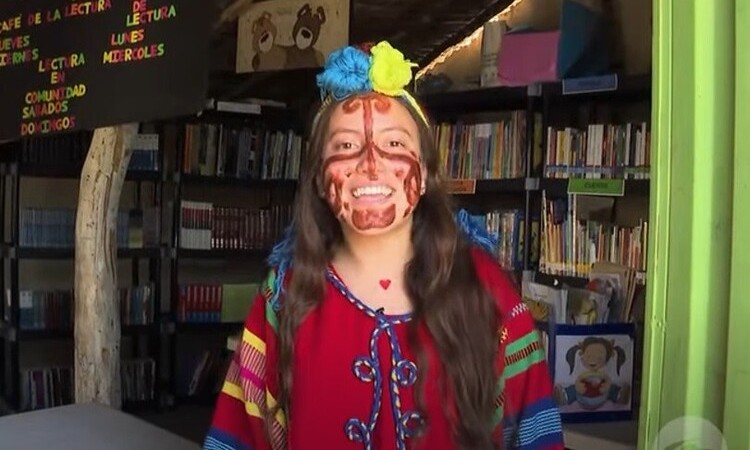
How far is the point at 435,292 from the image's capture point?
4.69 ft

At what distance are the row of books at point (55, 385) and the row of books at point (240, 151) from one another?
1208 mm

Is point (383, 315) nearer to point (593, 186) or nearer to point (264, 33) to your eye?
point (593, 186)

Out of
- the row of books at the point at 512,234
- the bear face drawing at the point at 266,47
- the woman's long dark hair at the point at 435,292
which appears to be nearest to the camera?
the woman's long dark hair at the point at 435,292

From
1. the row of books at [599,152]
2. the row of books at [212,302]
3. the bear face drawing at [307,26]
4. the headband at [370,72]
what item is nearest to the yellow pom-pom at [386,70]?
the headband at [370,72]

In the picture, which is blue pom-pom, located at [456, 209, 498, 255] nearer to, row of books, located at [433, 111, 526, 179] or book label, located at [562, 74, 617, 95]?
book label, located at [562, 74, 617, 95]

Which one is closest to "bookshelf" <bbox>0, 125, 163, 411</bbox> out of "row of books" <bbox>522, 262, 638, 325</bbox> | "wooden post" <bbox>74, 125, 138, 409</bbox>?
"wooden post" <bbox>74, 125, 138, 409</bbox>

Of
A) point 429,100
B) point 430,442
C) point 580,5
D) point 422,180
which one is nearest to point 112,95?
point 422,180

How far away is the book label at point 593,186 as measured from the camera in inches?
141

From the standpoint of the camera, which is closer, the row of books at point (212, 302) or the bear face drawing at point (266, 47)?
the bear face drawing at point (266, 47)

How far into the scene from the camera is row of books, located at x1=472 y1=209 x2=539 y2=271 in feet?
12.9

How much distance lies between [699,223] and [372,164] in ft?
1.71

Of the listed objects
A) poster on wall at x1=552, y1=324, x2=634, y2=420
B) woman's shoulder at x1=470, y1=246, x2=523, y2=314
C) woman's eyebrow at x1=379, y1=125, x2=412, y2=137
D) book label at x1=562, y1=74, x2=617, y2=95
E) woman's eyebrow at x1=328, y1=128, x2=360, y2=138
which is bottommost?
poster on wall at x1=552, y1=324, x2=634, y2=420

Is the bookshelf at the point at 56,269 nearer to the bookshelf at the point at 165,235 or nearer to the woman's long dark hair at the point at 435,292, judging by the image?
the bookshelf at the point at 165,235

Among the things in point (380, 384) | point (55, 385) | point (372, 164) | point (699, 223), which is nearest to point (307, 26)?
point (55, 385)
